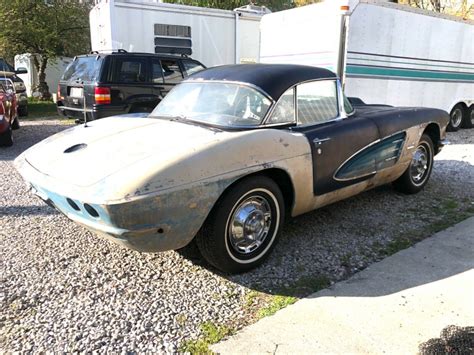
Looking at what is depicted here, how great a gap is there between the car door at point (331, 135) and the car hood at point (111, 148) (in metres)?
1.00

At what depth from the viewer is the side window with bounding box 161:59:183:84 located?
912 cm

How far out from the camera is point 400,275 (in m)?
3.42

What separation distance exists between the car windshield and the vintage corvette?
0.04 ft

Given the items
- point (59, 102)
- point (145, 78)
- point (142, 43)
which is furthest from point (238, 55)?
point (59, 102)

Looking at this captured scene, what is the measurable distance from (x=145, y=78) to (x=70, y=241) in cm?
559

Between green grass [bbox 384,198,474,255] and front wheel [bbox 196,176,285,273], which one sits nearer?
front wheel [bbox 196,176,285,273]

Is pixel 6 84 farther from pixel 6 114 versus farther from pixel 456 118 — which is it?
pixel 456 118

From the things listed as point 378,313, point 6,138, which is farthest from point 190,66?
point 378,313

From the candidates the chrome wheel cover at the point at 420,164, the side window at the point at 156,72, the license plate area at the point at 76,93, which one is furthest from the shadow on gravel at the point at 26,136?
the chrome wheel cover at the point at 420,164

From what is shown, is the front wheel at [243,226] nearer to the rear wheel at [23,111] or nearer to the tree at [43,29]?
the rear wheel at [23,111]

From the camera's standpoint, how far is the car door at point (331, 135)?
3.83 metres

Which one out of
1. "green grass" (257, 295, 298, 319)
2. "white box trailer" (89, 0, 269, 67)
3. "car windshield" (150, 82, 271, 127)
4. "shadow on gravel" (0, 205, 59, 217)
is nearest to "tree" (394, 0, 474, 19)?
"white box trailer" (89, 0, 269, 67)

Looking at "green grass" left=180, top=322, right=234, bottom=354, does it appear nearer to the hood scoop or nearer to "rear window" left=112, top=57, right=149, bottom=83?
the hood scoop

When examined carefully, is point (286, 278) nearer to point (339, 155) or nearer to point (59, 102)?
point (339, 155)
